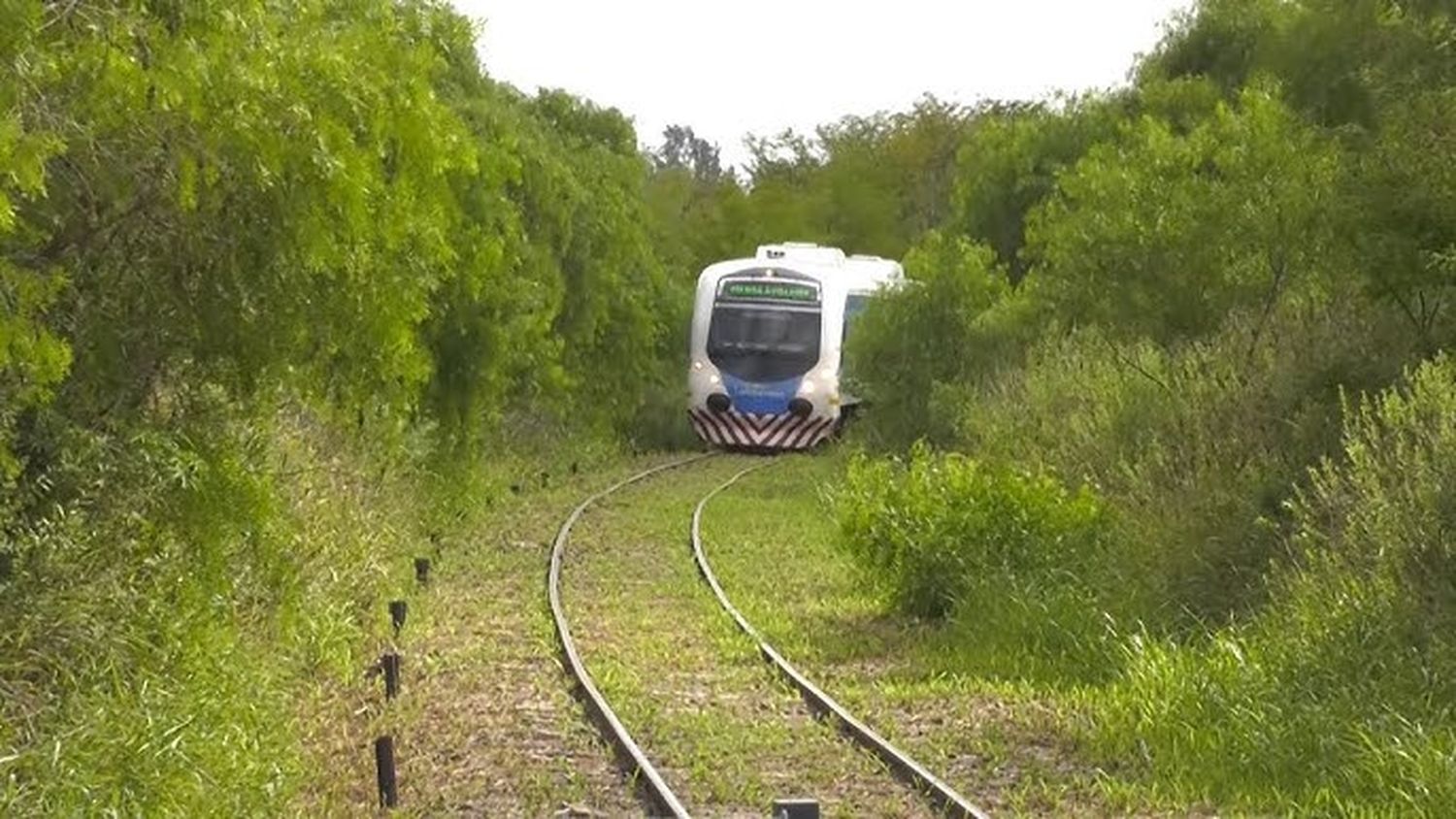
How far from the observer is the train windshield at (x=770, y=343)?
1441 inches

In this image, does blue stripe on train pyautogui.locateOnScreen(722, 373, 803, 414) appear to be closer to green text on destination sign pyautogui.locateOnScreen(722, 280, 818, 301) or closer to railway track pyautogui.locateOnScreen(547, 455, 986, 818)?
green text on destination sign pyautogui.locateOnScreen(722, 280, 818, 301)

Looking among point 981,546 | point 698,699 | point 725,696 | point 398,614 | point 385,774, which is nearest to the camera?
point 385,774

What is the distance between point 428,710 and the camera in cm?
1241

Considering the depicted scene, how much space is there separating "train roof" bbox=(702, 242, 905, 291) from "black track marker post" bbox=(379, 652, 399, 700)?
23.8 metres

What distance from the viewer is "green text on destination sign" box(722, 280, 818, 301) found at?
120 feet

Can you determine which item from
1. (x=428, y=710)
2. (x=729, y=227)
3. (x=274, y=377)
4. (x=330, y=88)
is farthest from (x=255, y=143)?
(x=729, y=227)

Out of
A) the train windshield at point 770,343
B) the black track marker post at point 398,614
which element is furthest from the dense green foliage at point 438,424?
the train windshield at point 770,343

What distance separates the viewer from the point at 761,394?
121 ft

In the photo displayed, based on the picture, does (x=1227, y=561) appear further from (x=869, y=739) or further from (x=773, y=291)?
(x=773, y=291)

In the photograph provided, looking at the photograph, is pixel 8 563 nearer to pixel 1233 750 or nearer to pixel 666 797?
pixel 666 797

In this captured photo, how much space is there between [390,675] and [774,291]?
2446 cm

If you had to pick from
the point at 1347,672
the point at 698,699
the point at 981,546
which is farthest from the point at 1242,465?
the point at 698,699

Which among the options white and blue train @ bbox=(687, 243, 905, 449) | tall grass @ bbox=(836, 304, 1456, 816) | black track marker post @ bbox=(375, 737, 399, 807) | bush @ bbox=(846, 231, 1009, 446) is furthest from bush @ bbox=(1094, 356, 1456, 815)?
white and blue train @ bbox=(687, 243, 905, 449)

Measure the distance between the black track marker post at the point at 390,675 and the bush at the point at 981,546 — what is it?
4.11 m
